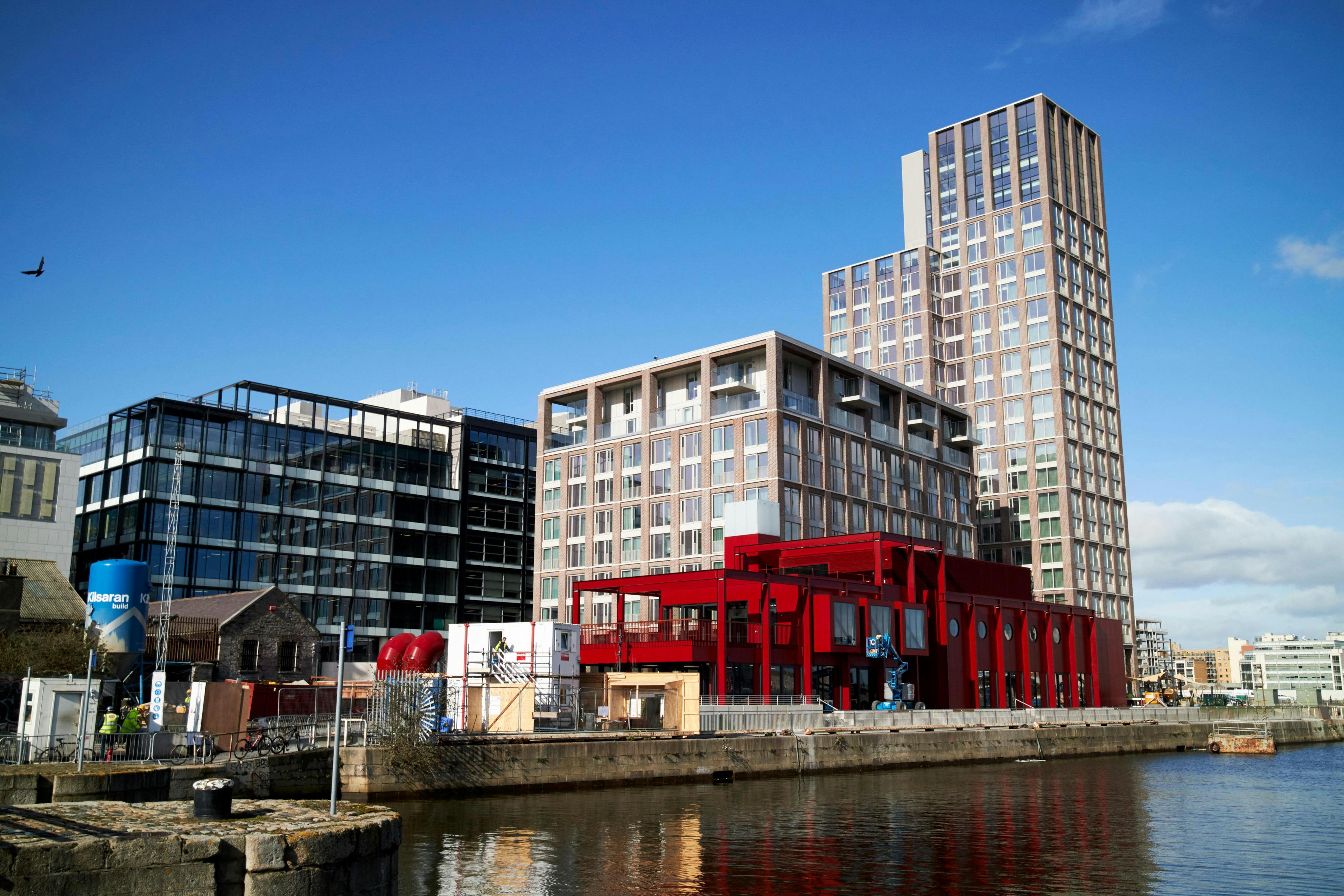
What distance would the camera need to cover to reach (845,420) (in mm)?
100250

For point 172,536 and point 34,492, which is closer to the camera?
point 34,492

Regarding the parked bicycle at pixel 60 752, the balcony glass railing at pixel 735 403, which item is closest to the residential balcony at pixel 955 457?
the balcony glass railing at pixel 735 403

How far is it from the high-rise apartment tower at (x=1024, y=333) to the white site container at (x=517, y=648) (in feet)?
261

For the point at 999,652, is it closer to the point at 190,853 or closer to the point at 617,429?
the point at 617,429

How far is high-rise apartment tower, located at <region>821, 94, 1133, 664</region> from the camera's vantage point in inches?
5094

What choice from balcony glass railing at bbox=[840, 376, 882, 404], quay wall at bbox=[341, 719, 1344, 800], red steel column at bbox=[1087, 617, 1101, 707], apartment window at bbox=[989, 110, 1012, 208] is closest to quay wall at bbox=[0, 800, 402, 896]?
quay wall at bbox=[341, 719, 1344, 800]

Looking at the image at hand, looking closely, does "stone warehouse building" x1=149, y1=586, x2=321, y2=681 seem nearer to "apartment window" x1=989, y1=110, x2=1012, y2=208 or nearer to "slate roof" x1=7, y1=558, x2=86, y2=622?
"slate roof" x1=7, y1=558, x2=86, y2=622

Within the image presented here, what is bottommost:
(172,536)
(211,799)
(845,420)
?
(211,799)

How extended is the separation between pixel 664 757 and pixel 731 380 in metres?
53.5

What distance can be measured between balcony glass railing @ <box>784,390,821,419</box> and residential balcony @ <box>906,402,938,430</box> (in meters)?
19.5

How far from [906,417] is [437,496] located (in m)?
46.1

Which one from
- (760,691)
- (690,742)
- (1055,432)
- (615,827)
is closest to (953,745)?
(760,691)

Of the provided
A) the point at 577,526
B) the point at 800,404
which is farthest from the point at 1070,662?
the point at 577,526

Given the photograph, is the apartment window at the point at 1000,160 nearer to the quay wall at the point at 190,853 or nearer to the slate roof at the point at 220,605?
the slate roof at the point at 220,605
